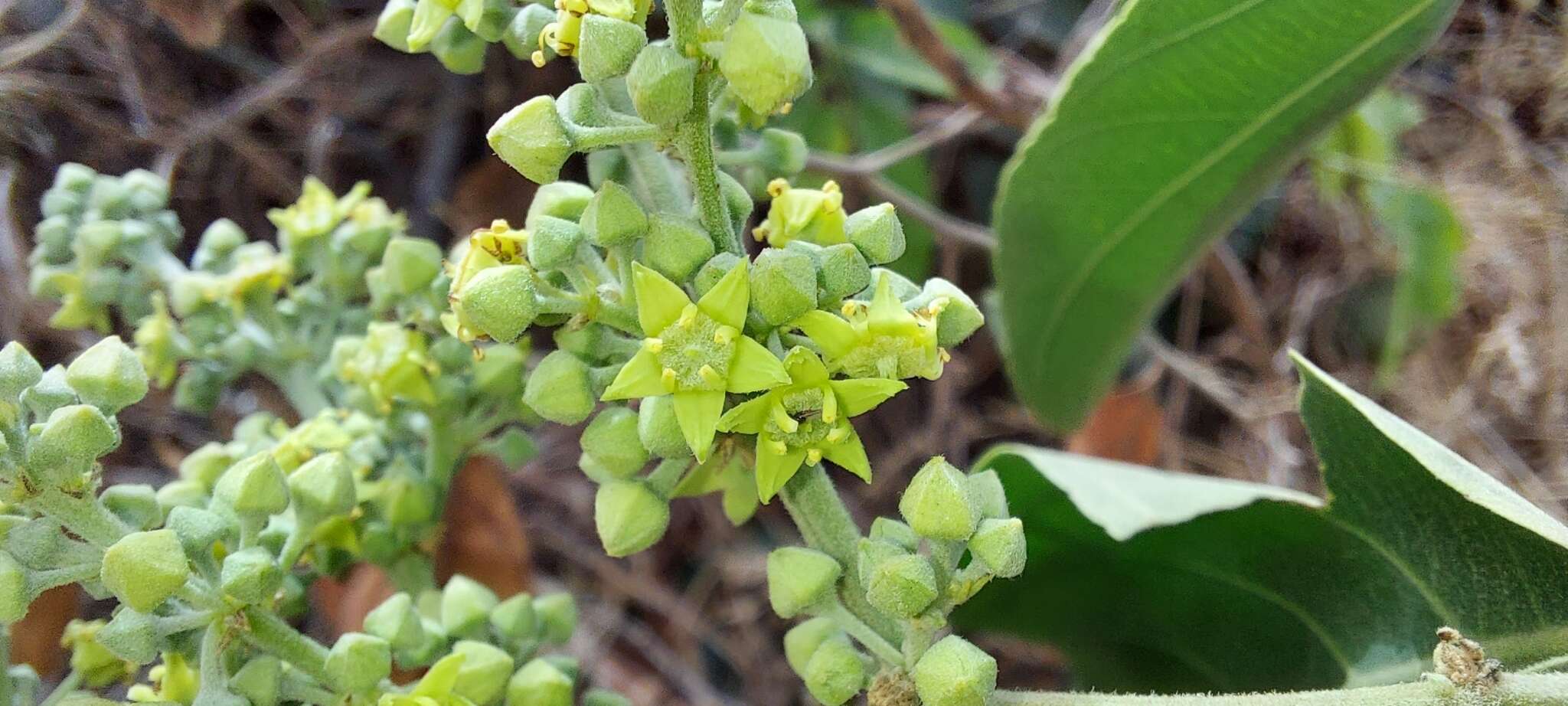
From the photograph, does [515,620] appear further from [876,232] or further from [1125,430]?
[1125,430]

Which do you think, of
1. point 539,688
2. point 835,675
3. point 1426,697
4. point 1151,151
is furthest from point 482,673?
point 1151,151

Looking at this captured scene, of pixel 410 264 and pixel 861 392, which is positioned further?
pixel 410 264

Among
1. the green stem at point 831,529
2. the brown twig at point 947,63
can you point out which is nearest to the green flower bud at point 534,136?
the green stem at point 831,529

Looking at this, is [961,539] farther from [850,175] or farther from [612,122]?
[850,175]

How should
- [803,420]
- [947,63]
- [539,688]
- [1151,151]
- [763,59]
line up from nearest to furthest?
1. [763,59]
2. [803,420]
3. [539,688]
4. [1151,151]
5. [947,63]

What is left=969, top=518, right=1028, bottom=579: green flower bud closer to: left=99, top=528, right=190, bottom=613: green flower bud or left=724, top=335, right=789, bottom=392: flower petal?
left=724, top=335, right=789, bottom=392: flower petal
